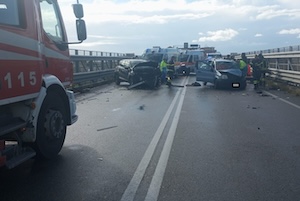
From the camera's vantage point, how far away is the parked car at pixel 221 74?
20328mm

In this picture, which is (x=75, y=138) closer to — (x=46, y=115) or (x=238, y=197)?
(x=46, y=115)

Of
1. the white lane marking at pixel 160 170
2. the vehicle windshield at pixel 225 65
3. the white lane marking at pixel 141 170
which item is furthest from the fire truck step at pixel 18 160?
the vehicle windshield at pixel 225 65

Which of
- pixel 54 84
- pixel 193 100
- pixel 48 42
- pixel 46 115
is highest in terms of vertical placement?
pixel 48 42

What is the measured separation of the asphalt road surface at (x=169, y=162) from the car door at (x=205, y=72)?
10632mm

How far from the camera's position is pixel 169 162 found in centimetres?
605

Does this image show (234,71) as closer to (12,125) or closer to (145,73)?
(145,73)

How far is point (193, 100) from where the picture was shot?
1516cm

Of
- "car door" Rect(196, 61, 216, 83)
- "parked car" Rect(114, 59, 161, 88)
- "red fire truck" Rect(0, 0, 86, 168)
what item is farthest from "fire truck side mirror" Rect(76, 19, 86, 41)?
"car door" Rect(196, 61, 216, 83)

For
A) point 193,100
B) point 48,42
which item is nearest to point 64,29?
point 48,42

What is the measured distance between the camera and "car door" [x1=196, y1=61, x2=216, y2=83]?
21.4 m

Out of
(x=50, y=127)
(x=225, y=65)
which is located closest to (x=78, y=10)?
(x=50, y=127)

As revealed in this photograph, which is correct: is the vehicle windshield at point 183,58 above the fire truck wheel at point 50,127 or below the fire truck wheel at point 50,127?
above

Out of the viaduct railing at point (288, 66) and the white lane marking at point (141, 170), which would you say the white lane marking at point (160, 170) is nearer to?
the white lane marking at point (141, 170)

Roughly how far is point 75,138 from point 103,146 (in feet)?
3.24
